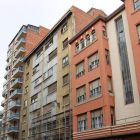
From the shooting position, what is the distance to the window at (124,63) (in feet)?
58.0

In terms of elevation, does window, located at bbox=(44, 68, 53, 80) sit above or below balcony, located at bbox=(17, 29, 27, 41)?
below

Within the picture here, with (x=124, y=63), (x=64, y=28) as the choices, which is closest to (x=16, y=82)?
(x=64, y=28)

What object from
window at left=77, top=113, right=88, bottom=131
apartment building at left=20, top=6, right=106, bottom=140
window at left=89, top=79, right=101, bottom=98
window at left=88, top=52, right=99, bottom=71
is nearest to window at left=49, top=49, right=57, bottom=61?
apartment building at left=20, top=6, right=106, bottom=140

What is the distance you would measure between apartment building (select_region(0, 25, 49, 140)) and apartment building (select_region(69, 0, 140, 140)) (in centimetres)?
2136

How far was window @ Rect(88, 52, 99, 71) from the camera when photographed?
833 inches

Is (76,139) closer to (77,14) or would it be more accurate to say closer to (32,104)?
(32,104)

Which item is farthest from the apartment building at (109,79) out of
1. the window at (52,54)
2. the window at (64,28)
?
the window at (52,54)

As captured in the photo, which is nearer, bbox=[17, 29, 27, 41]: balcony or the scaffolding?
the scaffolding

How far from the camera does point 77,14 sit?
3039 cm

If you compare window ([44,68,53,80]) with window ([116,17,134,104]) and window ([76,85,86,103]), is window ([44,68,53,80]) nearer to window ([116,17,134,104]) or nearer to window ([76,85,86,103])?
window ([76,85,86,103])

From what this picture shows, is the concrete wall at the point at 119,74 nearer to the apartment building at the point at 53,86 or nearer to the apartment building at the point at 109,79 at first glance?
the apartment building at the point at 109,79

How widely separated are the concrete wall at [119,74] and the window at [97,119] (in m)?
1.50

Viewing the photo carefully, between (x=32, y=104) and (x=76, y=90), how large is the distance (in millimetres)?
14306

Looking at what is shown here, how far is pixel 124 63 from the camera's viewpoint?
62.0ft
